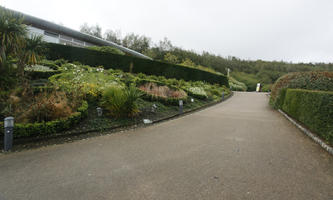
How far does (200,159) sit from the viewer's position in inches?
132

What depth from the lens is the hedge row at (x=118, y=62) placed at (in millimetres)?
12336

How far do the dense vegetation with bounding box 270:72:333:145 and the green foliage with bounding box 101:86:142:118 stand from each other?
5.57m

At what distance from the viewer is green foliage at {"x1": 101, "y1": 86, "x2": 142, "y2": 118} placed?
5859mm

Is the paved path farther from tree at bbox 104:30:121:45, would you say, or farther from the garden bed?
tree at bbox 104:30:121:45

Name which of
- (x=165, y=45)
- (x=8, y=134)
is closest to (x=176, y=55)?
(x=165, y=45)

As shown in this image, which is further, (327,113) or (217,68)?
(217,68)

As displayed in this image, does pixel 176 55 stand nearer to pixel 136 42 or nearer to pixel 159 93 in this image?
pixel 136 42

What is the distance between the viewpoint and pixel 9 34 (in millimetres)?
6055

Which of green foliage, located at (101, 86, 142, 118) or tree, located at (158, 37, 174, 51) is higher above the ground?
tree, located at (158, 37, 174, 51)

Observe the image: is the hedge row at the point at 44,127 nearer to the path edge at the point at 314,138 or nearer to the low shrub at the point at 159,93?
the low shrub at the point at 159,93

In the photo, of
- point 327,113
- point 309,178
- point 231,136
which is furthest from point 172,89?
point 309,178

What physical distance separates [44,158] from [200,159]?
124 inches

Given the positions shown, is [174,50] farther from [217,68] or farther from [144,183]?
[144,183]

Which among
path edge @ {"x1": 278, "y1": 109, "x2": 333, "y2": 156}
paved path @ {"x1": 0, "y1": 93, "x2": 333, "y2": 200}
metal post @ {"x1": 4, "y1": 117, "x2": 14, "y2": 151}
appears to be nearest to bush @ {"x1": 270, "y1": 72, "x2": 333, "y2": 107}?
path edge @ {"x1": 278, "y1": 109, "x2": 333, "y2": 156}
